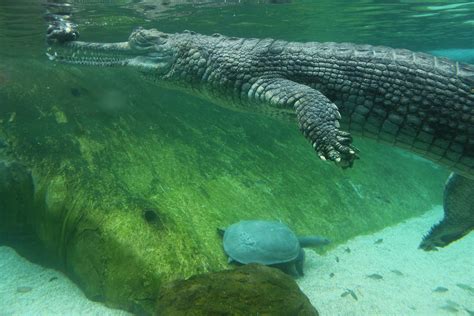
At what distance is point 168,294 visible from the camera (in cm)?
495

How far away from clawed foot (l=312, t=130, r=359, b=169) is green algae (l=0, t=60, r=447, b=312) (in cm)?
372

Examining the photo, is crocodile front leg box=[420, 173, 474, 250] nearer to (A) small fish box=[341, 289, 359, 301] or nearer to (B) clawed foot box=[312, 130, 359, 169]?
(A) small fish box=[341, 289, 359, 301]

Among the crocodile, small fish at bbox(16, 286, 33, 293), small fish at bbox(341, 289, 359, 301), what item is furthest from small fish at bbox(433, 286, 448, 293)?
small fish at bbox(16, 286, 33, 293)

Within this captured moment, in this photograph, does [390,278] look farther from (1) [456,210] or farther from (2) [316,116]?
(2) [316,116]

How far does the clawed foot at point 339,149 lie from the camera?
149 inches

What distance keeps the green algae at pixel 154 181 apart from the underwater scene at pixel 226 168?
5cm

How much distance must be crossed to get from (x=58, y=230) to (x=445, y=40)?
20939 millimetres

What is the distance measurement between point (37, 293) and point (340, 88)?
6.55m

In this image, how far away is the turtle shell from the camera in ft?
24.0

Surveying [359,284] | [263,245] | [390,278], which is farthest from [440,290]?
[263,245]

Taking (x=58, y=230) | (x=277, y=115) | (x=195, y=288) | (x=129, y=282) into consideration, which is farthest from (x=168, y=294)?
(x=58, y=230)

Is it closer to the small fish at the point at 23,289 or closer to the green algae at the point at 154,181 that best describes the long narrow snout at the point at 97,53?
the green algae at the point at 154,181

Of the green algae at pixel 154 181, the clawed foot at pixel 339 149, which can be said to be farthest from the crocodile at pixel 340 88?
the green algae at pixel 154 181

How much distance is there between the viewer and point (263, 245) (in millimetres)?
7695
